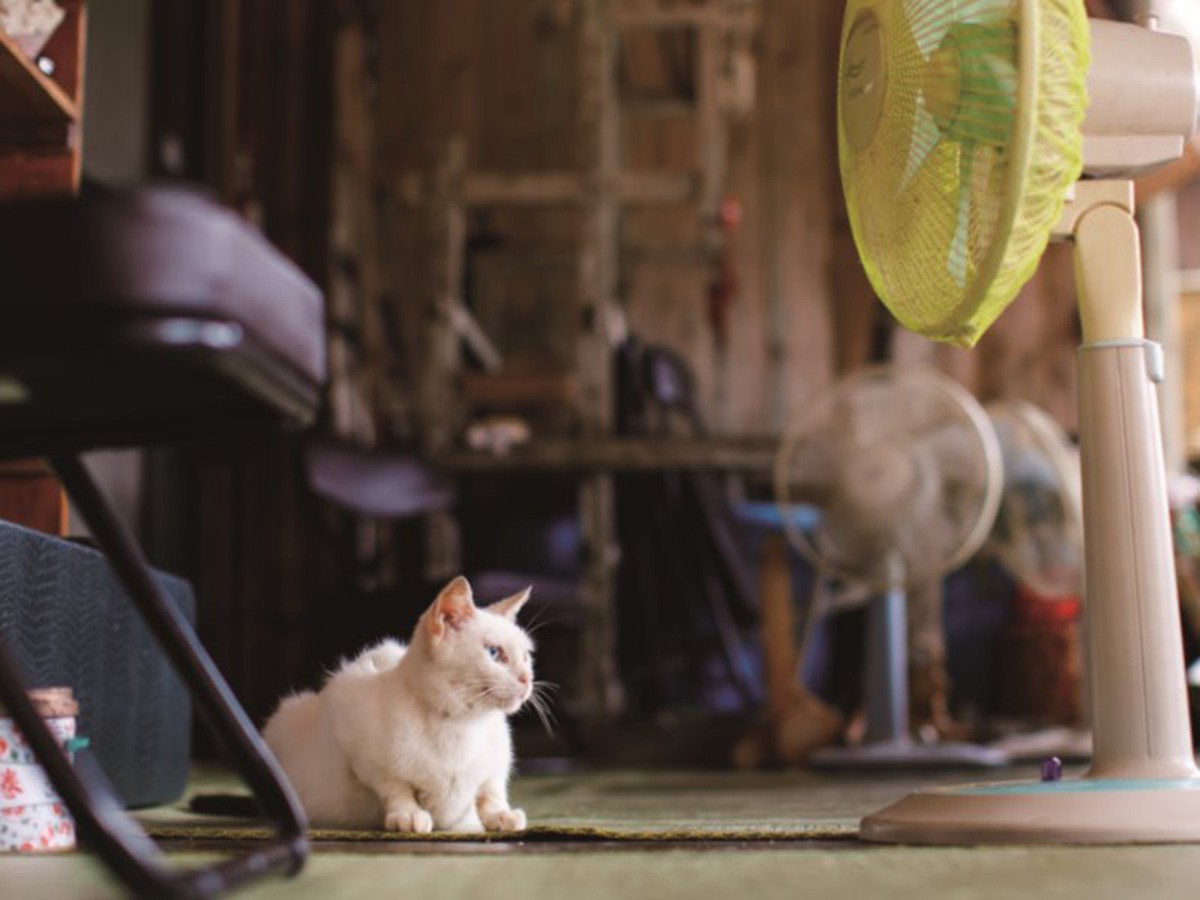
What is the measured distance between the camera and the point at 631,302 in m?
6.71

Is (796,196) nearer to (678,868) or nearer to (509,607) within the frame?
(509,607)

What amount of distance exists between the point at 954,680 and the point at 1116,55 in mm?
4746

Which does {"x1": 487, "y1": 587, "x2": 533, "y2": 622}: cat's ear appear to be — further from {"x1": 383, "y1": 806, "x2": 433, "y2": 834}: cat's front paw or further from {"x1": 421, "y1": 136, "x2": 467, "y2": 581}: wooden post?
{"x1": 421, "y1": 136, "x2": 467, "y2": 581}: wooden post

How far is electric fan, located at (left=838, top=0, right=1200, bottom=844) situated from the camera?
5.13 feet

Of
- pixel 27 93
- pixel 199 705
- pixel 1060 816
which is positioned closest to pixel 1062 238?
pixel 1060 816

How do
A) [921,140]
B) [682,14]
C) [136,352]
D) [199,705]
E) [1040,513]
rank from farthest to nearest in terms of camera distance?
[682,14], [1040,513], [921,140], [199,705], [136,352]

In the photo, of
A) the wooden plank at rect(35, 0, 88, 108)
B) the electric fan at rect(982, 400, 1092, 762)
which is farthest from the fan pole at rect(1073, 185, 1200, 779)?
the electric fan at rect(982, 400, 1092, 762)

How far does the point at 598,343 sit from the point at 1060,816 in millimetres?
3587

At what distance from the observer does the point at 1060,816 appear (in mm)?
1608

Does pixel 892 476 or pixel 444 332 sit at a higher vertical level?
pixel 444 332

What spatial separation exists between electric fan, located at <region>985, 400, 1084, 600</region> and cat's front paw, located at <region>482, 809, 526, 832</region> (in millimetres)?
2893

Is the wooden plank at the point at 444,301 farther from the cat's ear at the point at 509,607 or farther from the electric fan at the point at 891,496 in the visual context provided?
the cat's ear at the point at 509,607

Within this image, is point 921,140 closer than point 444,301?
Yes

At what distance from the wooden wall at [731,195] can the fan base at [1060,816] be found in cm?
494
